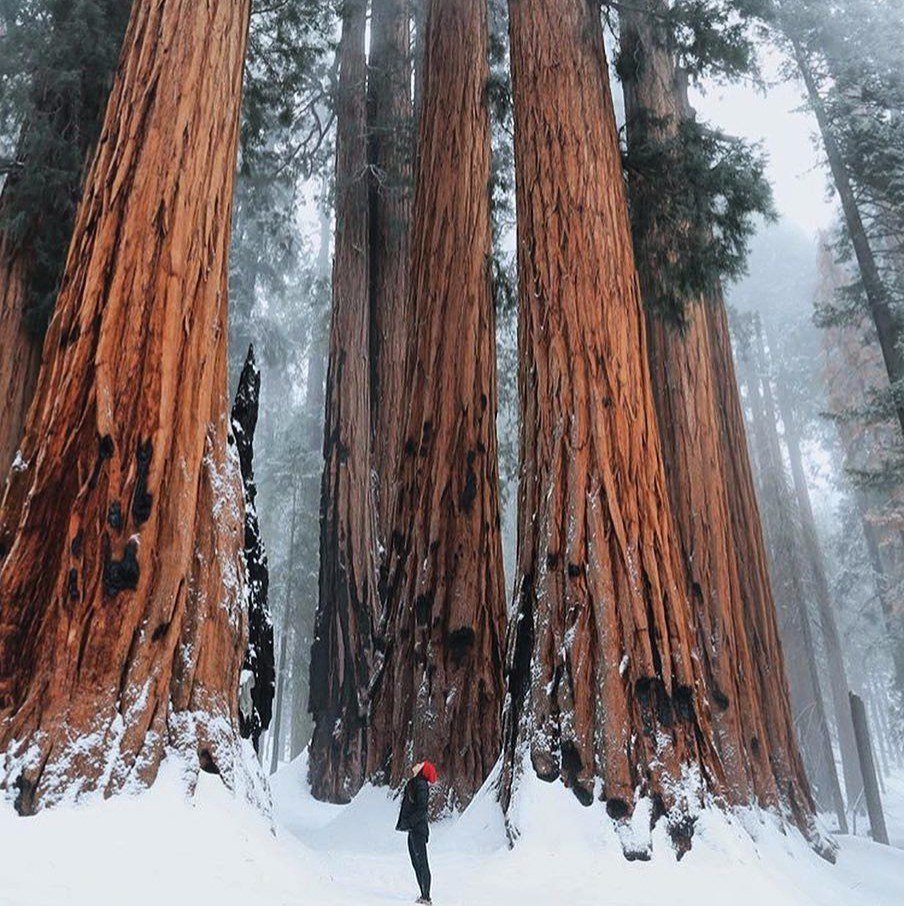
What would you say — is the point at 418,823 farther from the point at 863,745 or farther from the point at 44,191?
the point at 863,745

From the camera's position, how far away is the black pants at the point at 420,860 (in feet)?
12.6

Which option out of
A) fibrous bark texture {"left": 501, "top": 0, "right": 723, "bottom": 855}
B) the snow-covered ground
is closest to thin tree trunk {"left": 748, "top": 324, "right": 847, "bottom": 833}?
the snow-covered ground

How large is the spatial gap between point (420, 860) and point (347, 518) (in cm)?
554

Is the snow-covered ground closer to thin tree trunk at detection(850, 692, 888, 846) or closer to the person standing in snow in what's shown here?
the person standing in snow

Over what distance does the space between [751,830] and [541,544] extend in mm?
2336

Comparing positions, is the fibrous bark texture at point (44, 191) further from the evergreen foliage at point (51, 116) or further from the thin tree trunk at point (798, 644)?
the thin tree trunk at point (798, 644)

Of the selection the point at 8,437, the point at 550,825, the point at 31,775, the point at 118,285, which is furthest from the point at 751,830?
the point at 8,437

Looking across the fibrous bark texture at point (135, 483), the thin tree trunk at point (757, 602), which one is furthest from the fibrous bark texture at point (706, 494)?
the fibrous bark texture at point (135, 483)

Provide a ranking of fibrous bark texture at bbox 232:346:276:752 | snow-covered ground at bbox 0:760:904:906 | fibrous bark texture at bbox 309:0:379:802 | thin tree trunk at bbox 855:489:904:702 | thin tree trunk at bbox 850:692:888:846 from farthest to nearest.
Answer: thin tree trunk at bbox 855:489:904:702 < thin tree trunk at bbox 850:692:888:846 < fibrous bark texture at bbox 309:0:379:802 < fibrous bark texture at bbox 232:346:276:752 < snow-covered ground at bbox 0:760:904:906

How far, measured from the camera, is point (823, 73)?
1334 cm

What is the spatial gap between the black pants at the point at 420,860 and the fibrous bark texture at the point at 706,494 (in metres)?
2.93

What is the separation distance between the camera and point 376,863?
4.86 m

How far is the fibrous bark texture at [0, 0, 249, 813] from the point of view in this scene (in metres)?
3.33

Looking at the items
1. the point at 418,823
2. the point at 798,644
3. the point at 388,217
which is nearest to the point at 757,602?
Result: the point at 418,823
